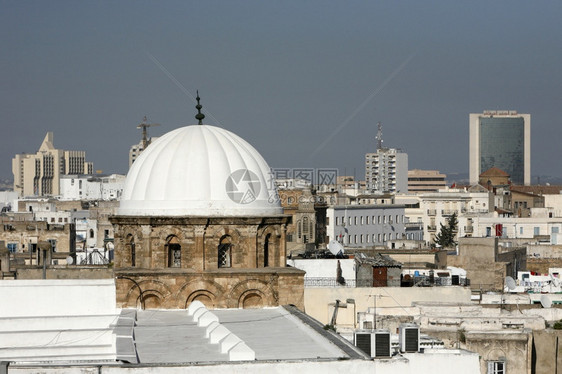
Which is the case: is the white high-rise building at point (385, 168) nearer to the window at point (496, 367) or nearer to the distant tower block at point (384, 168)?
the distant tower block at point (384, 168)

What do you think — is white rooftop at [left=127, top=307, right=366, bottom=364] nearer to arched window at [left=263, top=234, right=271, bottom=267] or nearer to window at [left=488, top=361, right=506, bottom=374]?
arched window at [left=263, top=234, right=271, bottom=267]

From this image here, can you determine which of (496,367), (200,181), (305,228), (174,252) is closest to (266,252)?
(174,252)

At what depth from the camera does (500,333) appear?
27.0 m

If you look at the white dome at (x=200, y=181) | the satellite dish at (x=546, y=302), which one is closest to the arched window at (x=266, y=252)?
the white dome at (x=200, y=181)

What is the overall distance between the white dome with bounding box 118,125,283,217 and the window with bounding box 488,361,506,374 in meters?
6.45

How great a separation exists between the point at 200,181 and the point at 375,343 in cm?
809

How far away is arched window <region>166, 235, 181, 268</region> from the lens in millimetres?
29828

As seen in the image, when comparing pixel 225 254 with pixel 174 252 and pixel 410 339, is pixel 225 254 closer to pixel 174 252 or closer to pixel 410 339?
pixel 174 252

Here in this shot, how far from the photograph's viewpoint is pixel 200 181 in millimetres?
29828

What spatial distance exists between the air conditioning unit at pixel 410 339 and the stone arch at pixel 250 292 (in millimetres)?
6758

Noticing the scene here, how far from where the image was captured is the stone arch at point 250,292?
2981 cm

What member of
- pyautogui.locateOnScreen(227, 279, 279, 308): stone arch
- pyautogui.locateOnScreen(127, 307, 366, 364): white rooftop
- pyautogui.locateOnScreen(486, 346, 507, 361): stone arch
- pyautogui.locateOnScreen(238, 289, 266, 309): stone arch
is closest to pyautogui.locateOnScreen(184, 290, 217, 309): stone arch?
pyautogui.locateOnScreen(127, 307, 366, 364): white rooftop

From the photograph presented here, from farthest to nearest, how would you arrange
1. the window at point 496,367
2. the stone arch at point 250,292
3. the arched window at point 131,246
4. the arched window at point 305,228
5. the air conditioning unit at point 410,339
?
the arched window at point 305,228, the arched window at point 131,246, the stone arch at point 250,292, the window at point 496,367, the air conditioning unit at point 410,339

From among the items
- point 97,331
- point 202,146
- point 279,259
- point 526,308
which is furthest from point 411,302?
point 97,331
